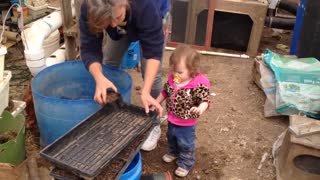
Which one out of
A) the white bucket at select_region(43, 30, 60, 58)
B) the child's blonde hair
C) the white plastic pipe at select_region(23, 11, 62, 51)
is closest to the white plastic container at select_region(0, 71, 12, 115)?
the white plastic pipe at select_region(23, 11, 62, 51)

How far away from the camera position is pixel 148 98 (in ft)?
5.68

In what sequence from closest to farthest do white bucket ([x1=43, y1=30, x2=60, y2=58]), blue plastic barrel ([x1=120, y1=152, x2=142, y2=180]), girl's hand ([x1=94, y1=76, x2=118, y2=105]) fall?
blue plastic barrel ([x1=120, y1=152, x2=142, y2=180]) → girl's hand ([x1=94, y1=76, x2=118, y2=105]) → white bucket ([x1=43, y1=30, x2=60, y2=58])

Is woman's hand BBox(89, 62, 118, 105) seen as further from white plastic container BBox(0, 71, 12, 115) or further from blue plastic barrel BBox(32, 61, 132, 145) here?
white plastic container BBox(0, 71, 12, 115)

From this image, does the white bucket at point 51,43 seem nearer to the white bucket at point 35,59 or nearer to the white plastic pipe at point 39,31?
the white plastic pipe at point 39,31

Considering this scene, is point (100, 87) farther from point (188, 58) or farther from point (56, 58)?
point (56, 58)

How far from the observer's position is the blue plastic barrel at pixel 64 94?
1.82 m

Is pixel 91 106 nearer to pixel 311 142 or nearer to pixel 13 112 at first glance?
pixel 13 112

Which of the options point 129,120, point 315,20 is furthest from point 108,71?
point 315,20

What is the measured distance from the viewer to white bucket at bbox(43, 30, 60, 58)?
3211 millimetres

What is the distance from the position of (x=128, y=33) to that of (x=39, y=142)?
962 millimetres

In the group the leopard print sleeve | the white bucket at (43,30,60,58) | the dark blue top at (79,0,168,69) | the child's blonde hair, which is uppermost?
the dark blue top at (79,0,168,69)

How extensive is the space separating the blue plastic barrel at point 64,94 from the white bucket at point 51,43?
1.10m

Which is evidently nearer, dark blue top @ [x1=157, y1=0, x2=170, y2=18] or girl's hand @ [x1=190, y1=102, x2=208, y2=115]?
girl's hand @ [x1=190, y1=102, x2=208, y2=115]

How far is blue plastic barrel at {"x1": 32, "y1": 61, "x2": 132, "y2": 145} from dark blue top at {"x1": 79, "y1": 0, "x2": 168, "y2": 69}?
0.69 feet
